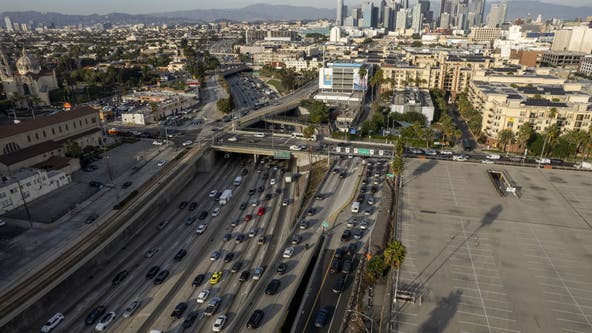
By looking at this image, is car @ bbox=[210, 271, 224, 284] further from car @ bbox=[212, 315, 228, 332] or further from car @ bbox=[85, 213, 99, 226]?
car @ bbox=[85, 213, 99, 226]

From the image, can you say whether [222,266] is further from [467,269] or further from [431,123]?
[431,123]

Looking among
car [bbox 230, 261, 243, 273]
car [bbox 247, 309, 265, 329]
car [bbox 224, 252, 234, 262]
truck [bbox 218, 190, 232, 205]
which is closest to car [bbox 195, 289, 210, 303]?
car [bbox 230, 261, 243, 273]

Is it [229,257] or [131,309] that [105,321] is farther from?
[229,257]

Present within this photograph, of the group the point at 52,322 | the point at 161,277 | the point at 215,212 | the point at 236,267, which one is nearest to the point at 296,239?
the point at 236,267

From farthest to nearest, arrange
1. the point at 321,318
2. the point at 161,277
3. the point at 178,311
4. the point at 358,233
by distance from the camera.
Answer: the point at 358,233 → the point at 161,277 → the point at 178,311 → the point at 321,318

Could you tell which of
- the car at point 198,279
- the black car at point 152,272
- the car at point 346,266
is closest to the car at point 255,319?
the car at point 346,266
